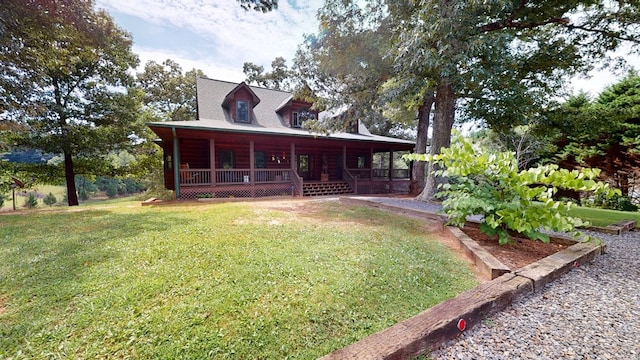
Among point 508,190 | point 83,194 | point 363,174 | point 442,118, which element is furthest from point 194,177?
point 83,194

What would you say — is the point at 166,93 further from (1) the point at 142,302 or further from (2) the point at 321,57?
(1) the point at 142,302

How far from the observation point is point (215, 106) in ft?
45.8

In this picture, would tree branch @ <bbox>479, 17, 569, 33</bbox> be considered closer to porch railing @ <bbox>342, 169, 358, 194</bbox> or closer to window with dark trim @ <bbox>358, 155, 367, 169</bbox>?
porch railing @ <bbox>342, 169, 358, 194</bbox>

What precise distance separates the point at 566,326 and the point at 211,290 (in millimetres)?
3278

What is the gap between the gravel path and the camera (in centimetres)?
187

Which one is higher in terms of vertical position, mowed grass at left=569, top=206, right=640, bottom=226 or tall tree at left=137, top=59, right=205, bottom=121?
tall tree at left=137, top=59, right=205, bottom=121

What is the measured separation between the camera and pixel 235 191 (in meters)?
11.9

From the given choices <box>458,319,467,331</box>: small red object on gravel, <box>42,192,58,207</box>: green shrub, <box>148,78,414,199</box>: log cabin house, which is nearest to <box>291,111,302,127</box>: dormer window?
<box>148,78,414,199</box>: log cabin house

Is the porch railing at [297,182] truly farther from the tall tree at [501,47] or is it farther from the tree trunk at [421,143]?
the tree trunk at [421,143]

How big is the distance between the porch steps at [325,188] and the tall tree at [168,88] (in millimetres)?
15074

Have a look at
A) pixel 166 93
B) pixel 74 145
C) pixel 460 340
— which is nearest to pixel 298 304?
pixel 460 340

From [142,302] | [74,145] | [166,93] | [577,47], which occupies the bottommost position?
[142,302]

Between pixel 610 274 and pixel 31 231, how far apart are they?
1002cm

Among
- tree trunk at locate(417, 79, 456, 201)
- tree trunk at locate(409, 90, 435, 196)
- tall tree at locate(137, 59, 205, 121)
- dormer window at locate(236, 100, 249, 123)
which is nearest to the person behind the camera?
tree trunk at locate(417, 79, 456, 201)
